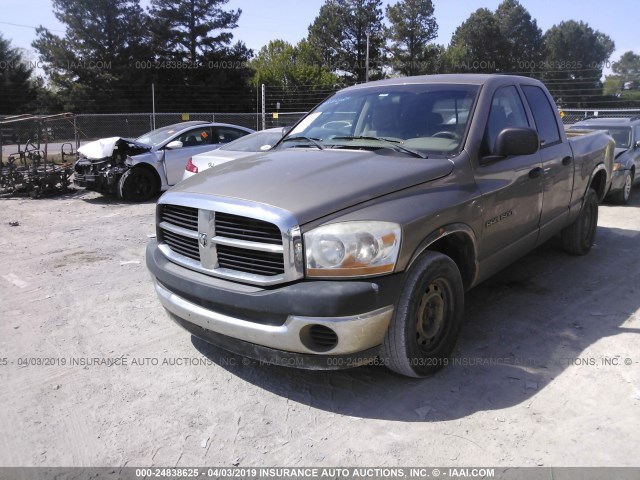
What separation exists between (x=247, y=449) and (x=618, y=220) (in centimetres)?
743

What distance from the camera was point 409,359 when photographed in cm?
324

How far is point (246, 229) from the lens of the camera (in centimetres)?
314

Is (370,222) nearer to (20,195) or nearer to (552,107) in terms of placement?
(552,107)

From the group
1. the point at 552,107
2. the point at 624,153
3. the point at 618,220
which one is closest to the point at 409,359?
the point at 552,107

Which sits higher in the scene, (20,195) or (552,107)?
(552,107)

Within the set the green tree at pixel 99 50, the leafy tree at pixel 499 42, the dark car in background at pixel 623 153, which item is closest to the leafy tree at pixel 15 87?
the green tree at pixel 99 50

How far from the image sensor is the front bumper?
9.45 feet

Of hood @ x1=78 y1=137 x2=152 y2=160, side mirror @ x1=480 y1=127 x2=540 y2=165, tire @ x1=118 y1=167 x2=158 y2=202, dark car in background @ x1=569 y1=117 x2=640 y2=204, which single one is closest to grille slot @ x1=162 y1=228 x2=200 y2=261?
side mirror @ x1=480 y1=127 x2=540 y2=165

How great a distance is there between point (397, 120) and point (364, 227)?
154 centimetres

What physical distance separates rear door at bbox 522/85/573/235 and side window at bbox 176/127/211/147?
7.71 m

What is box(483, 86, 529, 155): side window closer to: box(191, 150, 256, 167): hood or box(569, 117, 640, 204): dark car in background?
box(191, 150, 256, 167): hood

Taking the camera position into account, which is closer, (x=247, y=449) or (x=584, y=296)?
(x=247, y=449)

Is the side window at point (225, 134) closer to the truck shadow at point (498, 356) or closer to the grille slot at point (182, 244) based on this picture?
the truck shadow at point (498, 356)

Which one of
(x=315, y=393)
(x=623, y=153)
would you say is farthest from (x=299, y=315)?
(x=623, y=153)
